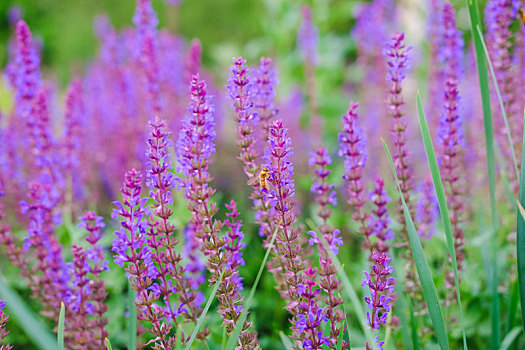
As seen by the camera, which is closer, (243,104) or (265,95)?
(243,104)

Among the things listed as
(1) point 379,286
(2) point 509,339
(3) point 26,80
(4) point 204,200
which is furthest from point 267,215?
(3) point 26,80

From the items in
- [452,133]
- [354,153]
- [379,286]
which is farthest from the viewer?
[452,133]

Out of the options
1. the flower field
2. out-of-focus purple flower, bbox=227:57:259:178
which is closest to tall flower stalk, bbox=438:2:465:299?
the flower field

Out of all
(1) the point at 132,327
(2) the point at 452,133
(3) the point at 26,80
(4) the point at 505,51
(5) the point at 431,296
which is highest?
(3) the point at 26,80

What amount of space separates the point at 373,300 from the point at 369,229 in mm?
435

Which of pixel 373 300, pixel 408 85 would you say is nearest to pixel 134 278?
pixel 373 300

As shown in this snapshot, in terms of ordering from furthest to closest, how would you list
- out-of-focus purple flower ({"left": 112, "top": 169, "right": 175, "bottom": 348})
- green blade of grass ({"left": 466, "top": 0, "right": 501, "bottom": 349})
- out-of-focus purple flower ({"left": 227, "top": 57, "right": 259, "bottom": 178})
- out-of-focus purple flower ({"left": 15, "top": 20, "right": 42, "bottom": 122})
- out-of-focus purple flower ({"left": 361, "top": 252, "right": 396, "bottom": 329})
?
1. out-of-focus purple flower ({"left": 15, "top": 20, "right": 42, "bottom": 122})
2. green blade of grass ({"left": 466, "top": 0, "right": 501, "bottom": 349})
3. out-of-focus purple flower ({"left": 227, "top": 57, "right": 259, "bottom": 178})
4. out-of-focus purple flower ({"left": 112, "top": 169, "right": 175, "bottom": 348})
5. out-of-focus purple flower ({"left": 361, "top": 252, "right": 396, "bottom": 329})

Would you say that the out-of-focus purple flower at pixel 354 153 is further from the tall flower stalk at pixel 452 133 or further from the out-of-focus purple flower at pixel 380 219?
the tall flower stalk at pixel 452 133

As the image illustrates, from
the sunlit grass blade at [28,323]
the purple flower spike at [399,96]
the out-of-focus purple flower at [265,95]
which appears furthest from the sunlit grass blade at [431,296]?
the sunlit grass blade at [28,323]

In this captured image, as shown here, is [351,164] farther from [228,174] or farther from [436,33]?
[228,174]

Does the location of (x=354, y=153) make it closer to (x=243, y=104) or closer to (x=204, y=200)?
(x=243, y=104)

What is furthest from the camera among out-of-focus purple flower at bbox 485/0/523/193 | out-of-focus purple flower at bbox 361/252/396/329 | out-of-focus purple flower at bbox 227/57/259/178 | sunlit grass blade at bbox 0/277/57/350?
out-of-focus purple flower at bbox 485/0/523/193

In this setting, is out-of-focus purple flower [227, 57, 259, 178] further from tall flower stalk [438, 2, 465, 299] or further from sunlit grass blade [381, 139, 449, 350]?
tall flower stalk [438, 2, 465, 299]

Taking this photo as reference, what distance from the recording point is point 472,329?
243cm
